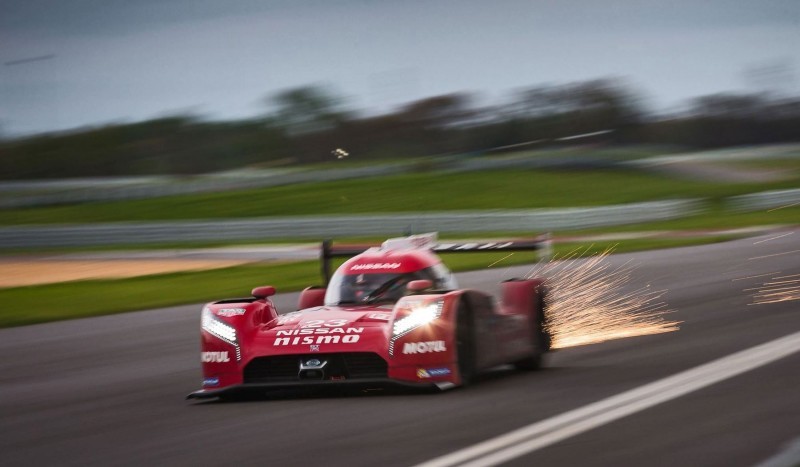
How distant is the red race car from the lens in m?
8.44

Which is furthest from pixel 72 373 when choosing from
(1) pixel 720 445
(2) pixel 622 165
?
(2) pixel 622 165

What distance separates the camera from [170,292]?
2144 centimetres

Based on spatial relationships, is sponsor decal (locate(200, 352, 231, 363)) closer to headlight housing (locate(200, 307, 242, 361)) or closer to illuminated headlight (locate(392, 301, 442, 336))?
headlight housing (locate(200, 307, 242, 361))

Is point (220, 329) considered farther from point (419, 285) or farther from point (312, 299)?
point (312, 299)

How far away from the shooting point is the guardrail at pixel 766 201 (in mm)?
47969

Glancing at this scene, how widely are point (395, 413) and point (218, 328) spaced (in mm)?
1973

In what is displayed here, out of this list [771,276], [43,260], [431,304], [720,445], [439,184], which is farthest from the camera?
[439,184]

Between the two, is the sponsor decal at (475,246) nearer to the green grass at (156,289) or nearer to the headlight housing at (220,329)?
the headlight housing at (220,329)

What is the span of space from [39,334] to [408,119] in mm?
107874

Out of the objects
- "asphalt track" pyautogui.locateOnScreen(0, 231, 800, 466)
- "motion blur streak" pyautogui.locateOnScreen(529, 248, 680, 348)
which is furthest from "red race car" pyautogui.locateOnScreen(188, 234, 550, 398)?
"motion blur streak" pyautogui.locateOnScreen(529, 248, 680, 348)

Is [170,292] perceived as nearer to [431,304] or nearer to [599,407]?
[431,304]

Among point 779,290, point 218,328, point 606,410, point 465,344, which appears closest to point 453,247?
point 465,344

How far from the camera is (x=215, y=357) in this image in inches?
351

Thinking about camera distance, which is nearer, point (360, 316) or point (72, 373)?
point (360, 316)
